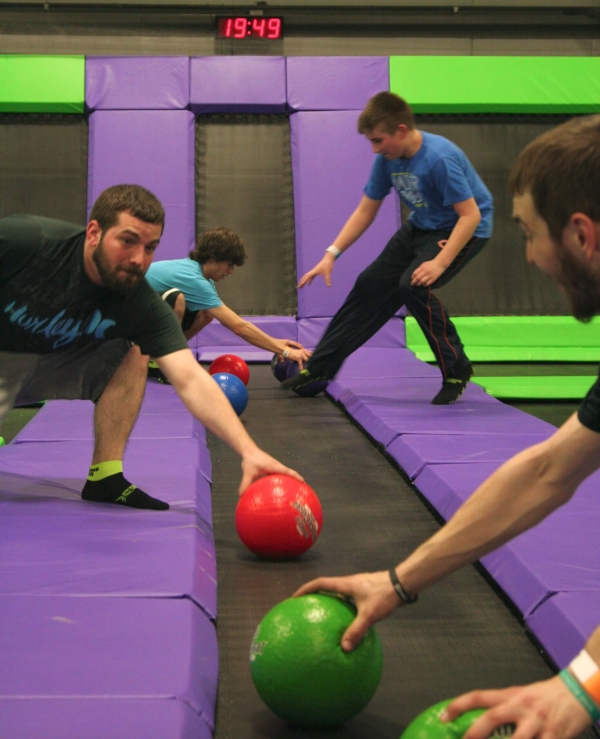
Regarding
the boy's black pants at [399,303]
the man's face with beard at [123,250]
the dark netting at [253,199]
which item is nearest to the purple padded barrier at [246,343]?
the dark netting at [253,199]

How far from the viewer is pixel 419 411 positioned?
14.1 feet

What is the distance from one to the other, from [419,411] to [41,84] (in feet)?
15.0

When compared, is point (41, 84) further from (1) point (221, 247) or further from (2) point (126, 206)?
(2) point (126, 206)

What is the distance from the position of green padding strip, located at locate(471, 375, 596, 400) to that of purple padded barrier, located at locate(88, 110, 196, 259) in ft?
8.98

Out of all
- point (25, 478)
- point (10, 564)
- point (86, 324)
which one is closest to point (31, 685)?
point (10, 564)

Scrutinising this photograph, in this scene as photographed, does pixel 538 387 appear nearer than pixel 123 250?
No

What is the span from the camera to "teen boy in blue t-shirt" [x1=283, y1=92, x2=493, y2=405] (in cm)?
423

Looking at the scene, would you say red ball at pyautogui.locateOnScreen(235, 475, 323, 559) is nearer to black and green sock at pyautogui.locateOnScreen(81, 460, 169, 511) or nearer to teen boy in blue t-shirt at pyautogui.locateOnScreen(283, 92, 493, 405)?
black and green sock at pyautogui.locateOnScreen(81, 460, 169, 511)

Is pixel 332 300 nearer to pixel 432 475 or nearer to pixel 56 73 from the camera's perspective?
pixel 56 73

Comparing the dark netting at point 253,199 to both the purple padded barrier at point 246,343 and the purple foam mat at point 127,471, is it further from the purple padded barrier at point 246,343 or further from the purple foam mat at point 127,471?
the purple foam mat at point 127,471

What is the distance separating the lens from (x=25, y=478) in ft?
10.1

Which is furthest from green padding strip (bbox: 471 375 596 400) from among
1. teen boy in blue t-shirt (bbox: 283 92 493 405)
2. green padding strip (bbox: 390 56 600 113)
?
green padding strip (bbox: 390 56 600 113)

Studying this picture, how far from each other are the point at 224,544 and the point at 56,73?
5.56 m

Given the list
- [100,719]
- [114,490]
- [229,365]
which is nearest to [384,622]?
[100,719]
